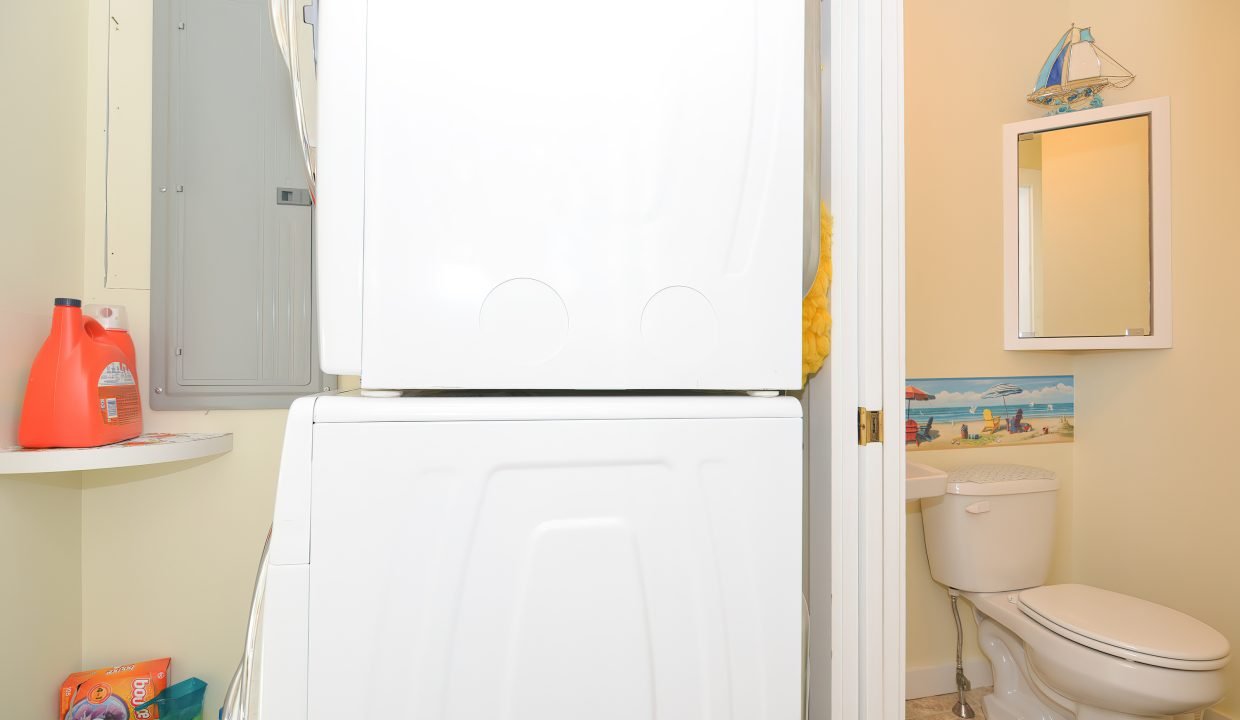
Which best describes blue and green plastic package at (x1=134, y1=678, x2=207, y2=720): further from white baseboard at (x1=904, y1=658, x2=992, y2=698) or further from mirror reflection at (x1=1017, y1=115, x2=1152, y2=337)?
mirror reflection at (x1=1017, y1=115, x2=1152, y2=337)

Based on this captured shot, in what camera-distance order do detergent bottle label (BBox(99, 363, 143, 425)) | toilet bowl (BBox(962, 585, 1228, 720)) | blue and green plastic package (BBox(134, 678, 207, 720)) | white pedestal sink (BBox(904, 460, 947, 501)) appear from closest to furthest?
detergent bottle label (BBox(99, 363, 143, 425))
blue and green plastic package (BBox(134, 678, 207, 720))
toilet bowl (BBox(962, 585, 1228, 720))
white pedestal sink (BBox(904, 460, 947, 501))

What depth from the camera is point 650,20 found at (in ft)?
A: 1.87

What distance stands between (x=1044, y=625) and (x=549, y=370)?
6.26 feet

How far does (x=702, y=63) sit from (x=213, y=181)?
4.13 feet

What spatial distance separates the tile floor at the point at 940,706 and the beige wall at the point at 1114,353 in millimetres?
138

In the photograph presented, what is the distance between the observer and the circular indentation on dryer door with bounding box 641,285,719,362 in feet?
1.86

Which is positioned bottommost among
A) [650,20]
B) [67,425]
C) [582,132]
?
[67,425]

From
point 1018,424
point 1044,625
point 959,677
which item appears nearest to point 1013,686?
point 959,677

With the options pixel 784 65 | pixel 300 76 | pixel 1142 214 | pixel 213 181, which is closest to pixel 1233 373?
pixel 1142 214

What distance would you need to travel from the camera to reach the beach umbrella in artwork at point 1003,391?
7.22 feet

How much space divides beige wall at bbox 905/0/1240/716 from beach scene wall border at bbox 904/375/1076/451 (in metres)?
0.04

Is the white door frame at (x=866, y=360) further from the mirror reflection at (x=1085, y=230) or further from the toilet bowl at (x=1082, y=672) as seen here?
the mirror reflection at (x=1085, y=230)

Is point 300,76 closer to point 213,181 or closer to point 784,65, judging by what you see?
point 784,65

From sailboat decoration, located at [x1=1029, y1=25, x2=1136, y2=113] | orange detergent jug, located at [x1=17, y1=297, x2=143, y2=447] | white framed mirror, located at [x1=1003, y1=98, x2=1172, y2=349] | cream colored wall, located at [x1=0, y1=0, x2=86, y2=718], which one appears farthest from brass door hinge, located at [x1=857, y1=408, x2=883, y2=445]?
sailboat decoration, located at [x1=1029, y1=25, x2=1136, y2=113]
